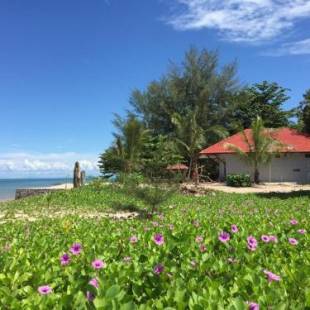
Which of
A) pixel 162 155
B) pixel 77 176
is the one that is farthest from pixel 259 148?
pixel 77 176

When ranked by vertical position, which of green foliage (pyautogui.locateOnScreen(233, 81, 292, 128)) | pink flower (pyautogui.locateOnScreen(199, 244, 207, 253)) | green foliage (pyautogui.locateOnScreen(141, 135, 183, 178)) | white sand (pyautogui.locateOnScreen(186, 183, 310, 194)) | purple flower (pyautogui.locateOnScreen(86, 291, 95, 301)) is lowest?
purple flower (pyautogui.locateOnScreen(86, 291, 95, 301))

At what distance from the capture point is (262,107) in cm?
4088

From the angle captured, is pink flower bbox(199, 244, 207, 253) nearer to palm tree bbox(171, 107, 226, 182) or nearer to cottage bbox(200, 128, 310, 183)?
palm tree bbox(171, 107, 226, 182)

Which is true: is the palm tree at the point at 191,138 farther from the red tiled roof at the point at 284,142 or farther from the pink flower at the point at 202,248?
the pink flower at the point at 202,248

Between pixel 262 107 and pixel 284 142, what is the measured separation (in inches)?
351

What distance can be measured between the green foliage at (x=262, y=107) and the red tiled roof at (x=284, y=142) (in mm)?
5083

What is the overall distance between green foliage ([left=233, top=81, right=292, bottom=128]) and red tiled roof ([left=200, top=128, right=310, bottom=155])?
5.08m

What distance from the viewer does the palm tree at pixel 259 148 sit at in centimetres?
2926

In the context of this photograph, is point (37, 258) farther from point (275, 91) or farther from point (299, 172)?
point (275, 91)

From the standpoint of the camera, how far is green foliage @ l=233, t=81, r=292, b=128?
40.5 metres

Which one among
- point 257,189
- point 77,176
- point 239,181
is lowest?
point 257,189

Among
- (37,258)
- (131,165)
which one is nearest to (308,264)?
A: (37,258)

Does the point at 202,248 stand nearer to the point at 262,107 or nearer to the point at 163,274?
the point at 163,274

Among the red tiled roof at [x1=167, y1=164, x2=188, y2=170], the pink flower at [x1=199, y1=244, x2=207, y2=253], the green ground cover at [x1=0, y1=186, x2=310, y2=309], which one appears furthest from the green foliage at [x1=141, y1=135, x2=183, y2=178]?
the pink flower at [x1=199, y1=244, x2=207, y2=253]
